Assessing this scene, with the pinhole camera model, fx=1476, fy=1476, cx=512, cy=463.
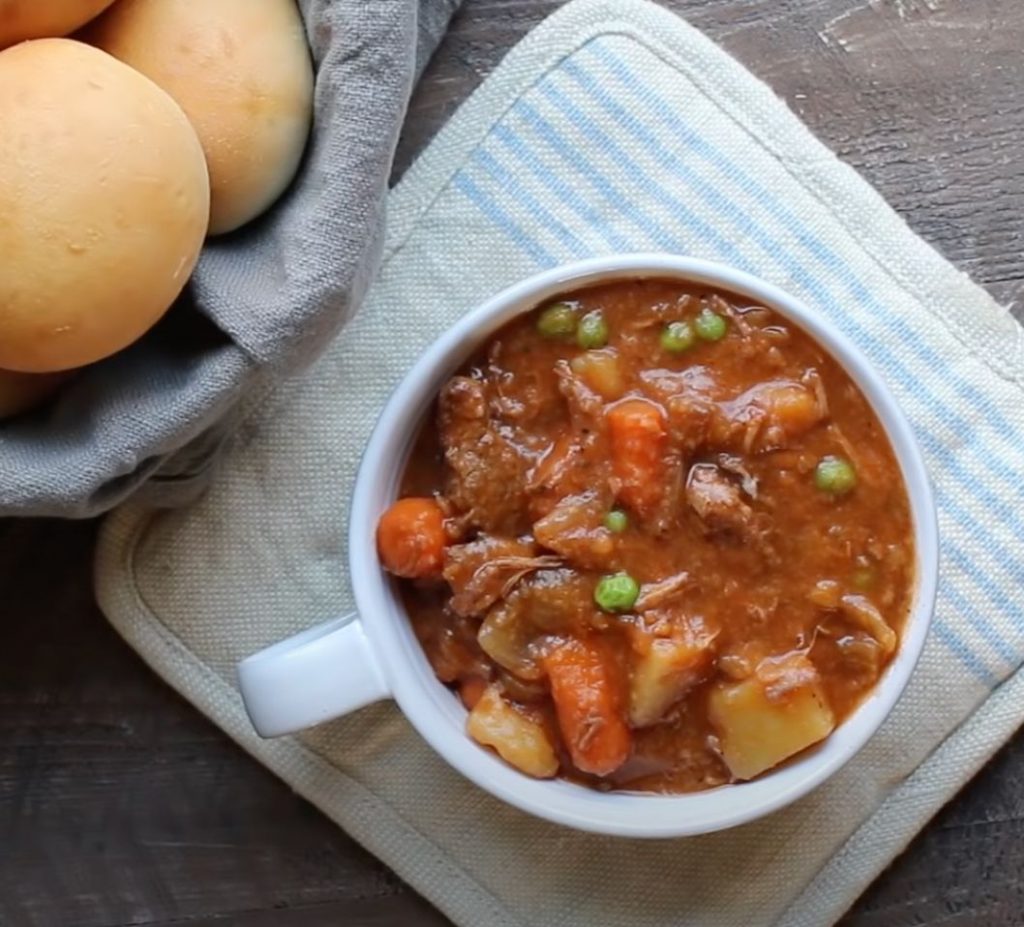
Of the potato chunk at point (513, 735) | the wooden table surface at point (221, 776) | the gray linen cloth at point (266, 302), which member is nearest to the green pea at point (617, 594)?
the potato chunk at point (513, 735)

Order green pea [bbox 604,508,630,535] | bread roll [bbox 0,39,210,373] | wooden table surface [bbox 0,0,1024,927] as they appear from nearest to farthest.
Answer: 1. bread roll [bbox 0,39,210,373]
2. green pea [bbox 604,508,630,535]
3. wooden table surface [bbox 0,0,1024,927]

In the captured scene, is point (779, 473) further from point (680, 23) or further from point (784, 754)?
point (680, 23)

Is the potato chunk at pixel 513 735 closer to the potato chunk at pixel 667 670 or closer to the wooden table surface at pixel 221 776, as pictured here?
the potato chunk at pixel 667 670

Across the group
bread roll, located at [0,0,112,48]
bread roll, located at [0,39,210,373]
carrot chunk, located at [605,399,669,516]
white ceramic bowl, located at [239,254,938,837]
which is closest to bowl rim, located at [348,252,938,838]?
white ceramic bowl, located at [239,254,938,837]

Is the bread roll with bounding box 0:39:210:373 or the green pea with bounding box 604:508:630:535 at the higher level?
the bread roll with bounding box 0:39:210:373

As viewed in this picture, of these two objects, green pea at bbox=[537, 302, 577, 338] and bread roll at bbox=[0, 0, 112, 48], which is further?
green pea at bbox=[537, 302, 577, 338]

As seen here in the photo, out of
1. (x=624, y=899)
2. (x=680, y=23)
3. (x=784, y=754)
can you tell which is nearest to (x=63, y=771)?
(x=624, y=899)

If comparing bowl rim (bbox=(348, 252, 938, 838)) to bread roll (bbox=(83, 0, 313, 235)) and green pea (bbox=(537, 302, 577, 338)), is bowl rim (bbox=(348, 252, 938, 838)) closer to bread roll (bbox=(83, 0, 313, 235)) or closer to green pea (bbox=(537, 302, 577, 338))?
green pea (bbox=(537, 302, 577, 338))

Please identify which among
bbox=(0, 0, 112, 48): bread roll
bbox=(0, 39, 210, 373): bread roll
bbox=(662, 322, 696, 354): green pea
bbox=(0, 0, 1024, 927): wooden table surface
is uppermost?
bbox=(0, 0, 112, 48): bread roll
